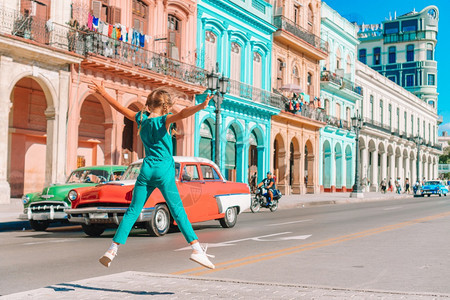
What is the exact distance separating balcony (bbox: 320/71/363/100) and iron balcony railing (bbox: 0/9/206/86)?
19713 mm

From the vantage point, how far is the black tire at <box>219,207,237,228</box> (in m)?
13.9

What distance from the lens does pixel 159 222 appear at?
464 inches

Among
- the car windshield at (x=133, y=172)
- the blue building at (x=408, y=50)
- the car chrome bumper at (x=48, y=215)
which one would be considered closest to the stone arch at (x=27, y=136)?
the car chrome bumper at (x=48, y=215)

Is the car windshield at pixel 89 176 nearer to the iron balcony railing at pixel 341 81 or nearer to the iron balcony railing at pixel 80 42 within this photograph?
the iron balcony railing at pixel 80 42

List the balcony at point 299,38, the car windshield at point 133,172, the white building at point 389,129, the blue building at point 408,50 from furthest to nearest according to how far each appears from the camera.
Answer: the blue building at point 408,50, the white building at point 389,129, the balcony at point 299,38, the car windshield at point 133,172

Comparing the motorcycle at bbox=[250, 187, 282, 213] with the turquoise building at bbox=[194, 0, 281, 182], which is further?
the turquoise building at bbox=[194, 0, 281, 182]

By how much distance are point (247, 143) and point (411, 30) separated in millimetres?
62221

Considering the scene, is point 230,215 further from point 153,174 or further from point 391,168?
point 391,168

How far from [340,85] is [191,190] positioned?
120ft

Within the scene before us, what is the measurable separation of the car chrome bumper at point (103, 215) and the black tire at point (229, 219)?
2.71 meters

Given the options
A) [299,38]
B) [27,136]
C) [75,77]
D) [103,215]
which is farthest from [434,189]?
[103,215]

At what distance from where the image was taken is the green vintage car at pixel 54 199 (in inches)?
515

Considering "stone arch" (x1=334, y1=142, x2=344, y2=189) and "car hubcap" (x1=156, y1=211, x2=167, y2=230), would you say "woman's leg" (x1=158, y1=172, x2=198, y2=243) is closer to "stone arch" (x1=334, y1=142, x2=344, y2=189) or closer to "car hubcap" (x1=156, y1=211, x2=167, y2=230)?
"car hubcap" (x1=156, y1=211, x2=167, y2=230)

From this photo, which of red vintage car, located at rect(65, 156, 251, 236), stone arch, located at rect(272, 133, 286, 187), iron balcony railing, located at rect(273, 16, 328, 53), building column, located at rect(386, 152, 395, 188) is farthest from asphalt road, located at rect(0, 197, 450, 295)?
building column, located at rect(386, 152, 395, 188)
